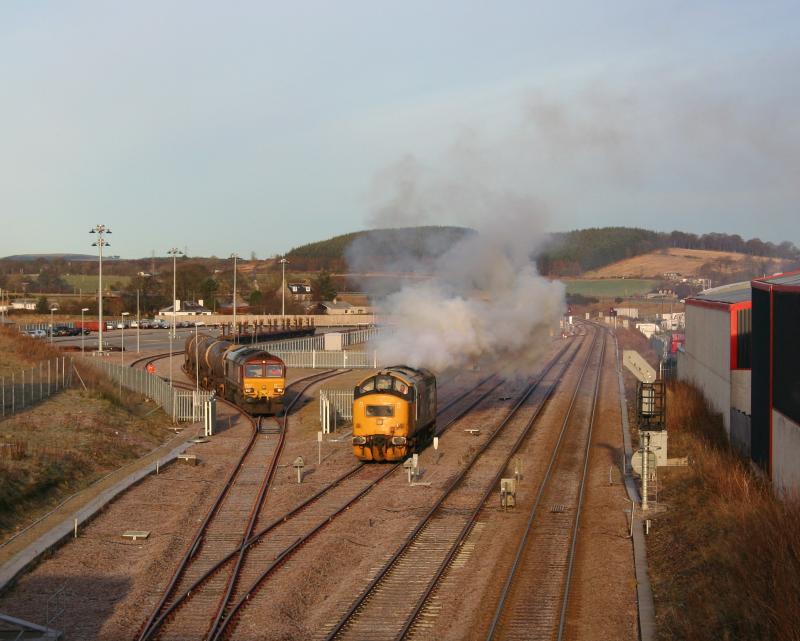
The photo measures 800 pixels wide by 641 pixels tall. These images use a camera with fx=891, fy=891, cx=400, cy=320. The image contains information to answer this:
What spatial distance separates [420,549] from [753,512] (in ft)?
24.5

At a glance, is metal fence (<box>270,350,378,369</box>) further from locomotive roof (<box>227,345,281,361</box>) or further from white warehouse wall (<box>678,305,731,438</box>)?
white warehouse wall (<box>678,305,731,438</box>)

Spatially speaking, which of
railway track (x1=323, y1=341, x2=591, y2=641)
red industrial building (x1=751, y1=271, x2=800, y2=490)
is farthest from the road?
red industrial building (x1=751, y1=271, x2=800, y2=490)

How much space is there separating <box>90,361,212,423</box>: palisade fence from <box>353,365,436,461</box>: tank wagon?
1201 cm

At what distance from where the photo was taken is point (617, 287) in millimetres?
168625

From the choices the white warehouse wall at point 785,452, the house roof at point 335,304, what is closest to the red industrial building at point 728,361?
the white warehouse wall at point 785,452

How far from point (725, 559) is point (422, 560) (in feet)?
21.2

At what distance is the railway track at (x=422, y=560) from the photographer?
1605cm

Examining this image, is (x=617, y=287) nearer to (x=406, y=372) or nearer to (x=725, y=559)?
(x=406, y=372)

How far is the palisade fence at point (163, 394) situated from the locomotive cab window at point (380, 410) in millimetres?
12307

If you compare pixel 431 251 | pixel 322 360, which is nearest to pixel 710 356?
pixel 431 251

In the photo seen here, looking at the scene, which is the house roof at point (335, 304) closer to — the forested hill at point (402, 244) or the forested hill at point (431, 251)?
the forested hill at point (431, 251)

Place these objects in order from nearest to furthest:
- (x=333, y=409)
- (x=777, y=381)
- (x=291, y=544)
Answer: (x=291, y=544), (x=777, y=381), (x=333, y=409)

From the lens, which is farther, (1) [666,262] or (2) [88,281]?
(2) [88,281]

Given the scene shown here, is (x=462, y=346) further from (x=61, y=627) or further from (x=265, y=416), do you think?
(x=61, y=627)
